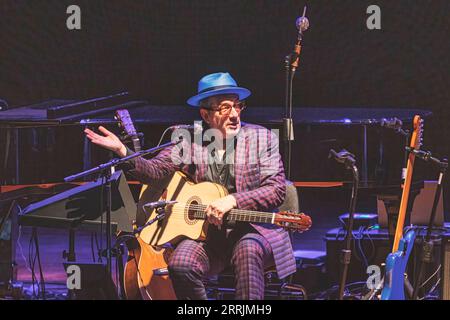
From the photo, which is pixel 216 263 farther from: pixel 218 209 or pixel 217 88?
pixel 217 88

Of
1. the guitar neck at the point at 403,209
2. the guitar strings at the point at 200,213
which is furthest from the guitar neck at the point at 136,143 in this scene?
the guitar neck at the point at 403,209

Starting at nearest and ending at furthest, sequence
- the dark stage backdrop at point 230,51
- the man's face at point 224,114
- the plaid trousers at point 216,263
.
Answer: the plaid trousers at point 216,263 → the man's face at point 224,114 → the dark stage backdrop at point 230,51

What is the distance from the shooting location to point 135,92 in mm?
7816

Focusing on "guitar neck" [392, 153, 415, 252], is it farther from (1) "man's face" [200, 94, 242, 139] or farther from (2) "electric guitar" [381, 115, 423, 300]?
(1) "man's face" [200, 94, 242, 139]

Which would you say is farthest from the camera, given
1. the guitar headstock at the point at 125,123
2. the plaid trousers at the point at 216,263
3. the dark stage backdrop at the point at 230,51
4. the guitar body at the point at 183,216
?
the dark stage backdrop at the point at 230,51

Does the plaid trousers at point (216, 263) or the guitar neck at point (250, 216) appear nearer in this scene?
the plaid trousers at point (216, 263)

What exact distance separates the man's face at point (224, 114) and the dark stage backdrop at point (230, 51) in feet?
6.94

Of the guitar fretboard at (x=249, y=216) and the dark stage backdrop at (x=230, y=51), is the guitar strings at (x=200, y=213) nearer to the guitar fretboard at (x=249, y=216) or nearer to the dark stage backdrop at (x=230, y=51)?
the guitar fretboard at (x=249, y=216)

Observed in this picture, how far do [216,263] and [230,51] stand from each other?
10.3ft

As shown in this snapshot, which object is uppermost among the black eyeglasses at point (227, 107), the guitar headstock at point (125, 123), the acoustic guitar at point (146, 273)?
the black eyeglasses at point (227, 107)

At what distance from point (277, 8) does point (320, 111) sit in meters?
1.04

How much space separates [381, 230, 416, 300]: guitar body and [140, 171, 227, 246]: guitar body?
3.60ft

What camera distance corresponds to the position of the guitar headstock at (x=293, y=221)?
190 inches

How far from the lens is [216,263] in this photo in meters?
5.01
